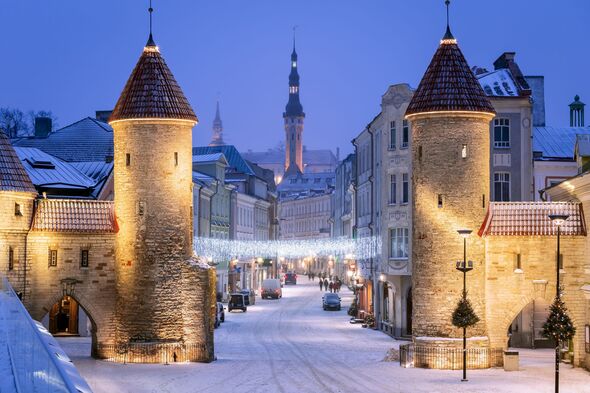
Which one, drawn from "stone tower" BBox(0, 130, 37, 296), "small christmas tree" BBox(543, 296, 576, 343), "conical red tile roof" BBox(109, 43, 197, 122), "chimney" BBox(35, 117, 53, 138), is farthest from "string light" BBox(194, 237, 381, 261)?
"small christmas tree" BBox(543, 296, 576, 343)

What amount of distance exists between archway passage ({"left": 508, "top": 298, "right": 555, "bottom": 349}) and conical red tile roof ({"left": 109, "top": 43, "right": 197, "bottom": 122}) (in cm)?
1859

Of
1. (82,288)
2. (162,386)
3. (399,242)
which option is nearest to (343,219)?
(399,242)

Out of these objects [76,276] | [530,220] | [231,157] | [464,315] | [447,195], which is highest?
[231,157]

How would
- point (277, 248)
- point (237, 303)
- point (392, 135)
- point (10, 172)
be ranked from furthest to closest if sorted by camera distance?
1. point (277, 248)
2. point (237, 303)
3. point (392, 135)
4. point (10, 172)

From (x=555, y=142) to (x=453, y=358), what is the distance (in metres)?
22.5

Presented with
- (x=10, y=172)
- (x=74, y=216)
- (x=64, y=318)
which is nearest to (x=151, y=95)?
(x=74, y=216)

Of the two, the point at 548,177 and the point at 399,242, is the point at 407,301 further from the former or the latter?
the point at 548,177

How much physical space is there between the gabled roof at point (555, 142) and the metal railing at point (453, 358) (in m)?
18.9

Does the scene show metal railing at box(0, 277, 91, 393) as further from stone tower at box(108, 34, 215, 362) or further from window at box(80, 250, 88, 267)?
window at box(80, 250, 88, 267)

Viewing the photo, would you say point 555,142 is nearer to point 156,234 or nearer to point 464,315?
point 464,315

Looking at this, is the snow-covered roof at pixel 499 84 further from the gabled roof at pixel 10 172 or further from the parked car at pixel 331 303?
the gabled roof at pixel 10 172

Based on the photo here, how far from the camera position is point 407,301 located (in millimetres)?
55250

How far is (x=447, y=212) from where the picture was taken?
41.4m

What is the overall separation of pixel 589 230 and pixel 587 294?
2.30 m
